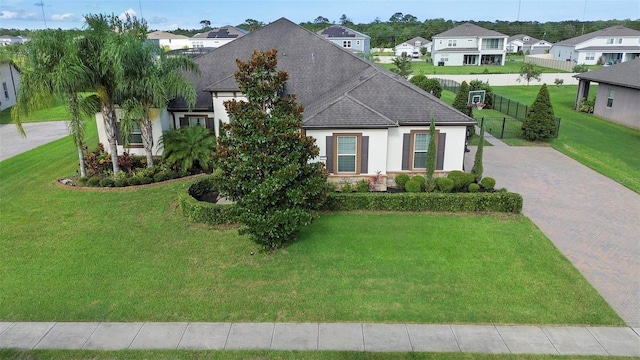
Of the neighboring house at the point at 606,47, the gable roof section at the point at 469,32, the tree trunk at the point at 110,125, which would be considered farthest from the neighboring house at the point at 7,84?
the neighboring house at the point at 606,47

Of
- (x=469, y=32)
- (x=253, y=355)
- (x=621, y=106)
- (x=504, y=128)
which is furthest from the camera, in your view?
(x=469, y=32)

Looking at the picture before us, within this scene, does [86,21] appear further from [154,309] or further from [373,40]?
[373,40]

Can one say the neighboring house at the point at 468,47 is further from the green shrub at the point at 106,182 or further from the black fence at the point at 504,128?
the green shrub at the point at 106,182

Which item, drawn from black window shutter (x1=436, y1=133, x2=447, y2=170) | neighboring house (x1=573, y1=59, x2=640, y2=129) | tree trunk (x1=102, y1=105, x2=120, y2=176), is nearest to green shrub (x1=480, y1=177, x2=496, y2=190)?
black window shutter (x1=436, y1=133, x2=447, y2=170)

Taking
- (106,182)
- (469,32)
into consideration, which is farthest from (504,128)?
(469,32)

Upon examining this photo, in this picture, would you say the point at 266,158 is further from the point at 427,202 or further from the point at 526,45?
the point at 526,45
